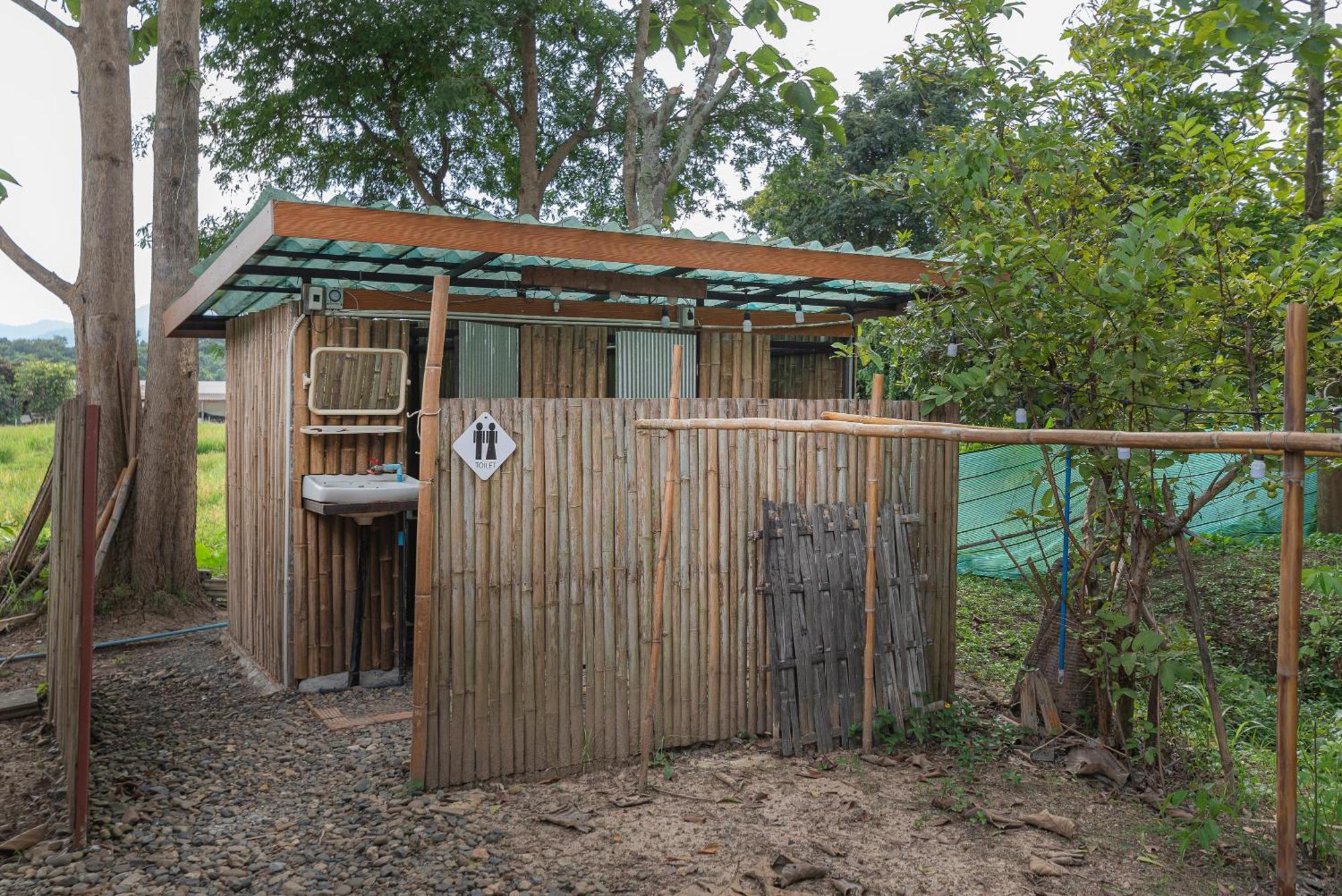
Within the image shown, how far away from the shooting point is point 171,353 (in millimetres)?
8523

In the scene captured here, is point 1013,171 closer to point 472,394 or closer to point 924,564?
point 924,564

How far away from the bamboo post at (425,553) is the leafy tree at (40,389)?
2930cm

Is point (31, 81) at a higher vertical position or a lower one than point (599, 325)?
higher

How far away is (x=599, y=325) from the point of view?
702 cm

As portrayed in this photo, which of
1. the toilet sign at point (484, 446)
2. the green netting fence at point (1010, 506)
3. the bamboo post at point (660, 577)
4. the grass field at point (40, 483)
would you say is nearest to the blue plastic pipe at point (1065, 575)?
the bamboo post at point (660, 577)

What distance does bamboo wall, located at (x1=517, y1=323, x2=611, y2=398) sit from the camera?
6.72 m

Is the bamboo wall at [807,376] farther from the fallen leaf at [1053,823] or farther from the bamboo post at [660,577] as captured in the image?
the fallen leaf at [1053,823]

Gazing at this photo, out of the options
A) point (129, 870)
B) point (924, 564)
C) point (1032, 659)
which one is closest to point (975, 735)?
point (1032, 659)

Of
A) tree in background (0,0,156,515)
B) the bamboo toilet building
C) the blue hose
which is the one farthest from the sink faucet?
tree in background (0,0,156,515)

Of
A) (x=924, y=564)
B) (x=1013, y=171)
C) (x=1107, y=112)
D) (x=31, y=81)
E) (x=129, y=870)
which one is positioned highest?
(x=31, y=81)

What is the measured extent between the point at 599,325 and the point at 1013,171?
2.90 meters

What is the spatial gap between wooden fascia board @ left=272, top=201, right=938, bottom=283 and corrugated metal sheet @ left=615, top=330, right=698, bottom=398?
143 centimetres

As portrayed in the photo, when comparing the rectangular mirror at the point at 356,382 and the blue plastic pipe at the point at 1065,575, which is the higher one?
the rectangular mirror at the point at 356,382

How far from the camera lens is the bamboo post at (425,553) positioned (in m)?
3.95
